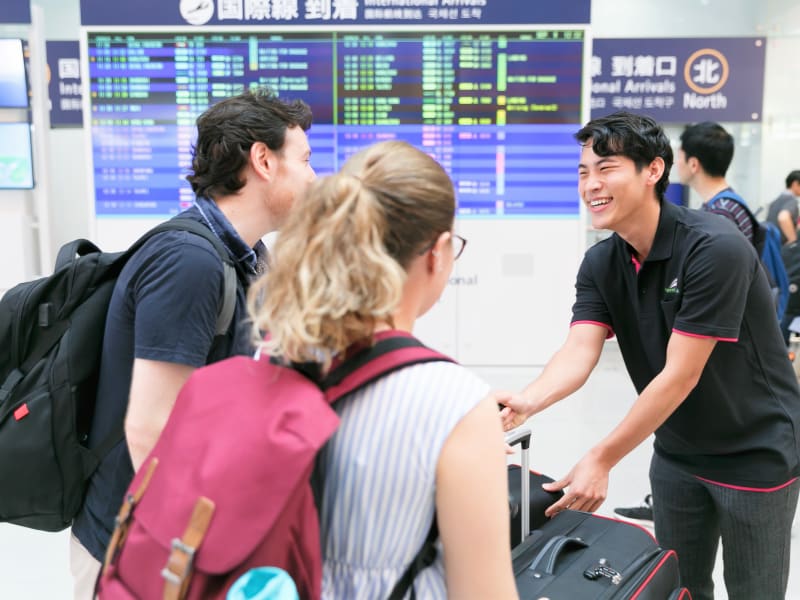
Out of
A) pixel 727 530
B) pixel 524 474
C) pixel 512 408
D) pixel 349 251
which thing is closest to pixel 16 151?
pixel 512 408

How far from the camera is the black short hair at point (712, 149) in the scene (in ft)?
10.9

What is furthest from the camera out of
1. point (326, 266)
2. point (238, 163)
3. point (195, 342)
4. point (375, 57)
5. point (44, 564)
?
point (375, 57)

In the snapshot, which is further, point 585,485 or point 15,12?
point 15,12

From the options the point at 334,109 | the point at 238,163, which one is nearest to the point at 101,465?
the point at 238,163

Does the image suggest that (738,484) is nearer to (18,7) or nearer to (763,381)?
(763,381)

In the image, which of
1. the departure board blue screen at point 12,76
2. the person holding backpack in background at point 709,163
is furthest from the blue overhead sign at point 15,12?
the person holding backpack in background at point 709,163

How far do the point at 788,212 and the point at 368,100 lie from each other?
4072 mm

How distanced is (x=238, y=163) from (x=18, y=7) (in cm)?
510

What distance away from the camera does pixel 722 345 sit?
1.78 meters

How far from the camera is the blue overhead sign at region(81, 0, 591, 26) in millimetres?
5410

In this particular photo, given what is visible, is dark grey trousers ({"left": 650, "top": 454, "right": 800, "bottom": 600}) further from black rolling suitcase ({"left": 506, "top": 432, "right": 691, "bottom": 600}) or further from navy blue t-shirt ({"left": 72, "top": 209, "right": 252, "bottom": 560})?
navy blue t-shirt ({"left": 72, "top": 209, "right": 252, "bottom": 560})

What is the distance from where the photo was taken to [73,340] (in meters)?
1.52

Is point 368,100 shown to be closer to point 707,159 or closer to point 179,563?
point 707,159

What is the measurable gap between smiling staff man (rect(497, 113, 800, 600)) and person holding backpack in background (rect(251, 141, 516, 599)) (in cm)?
84
